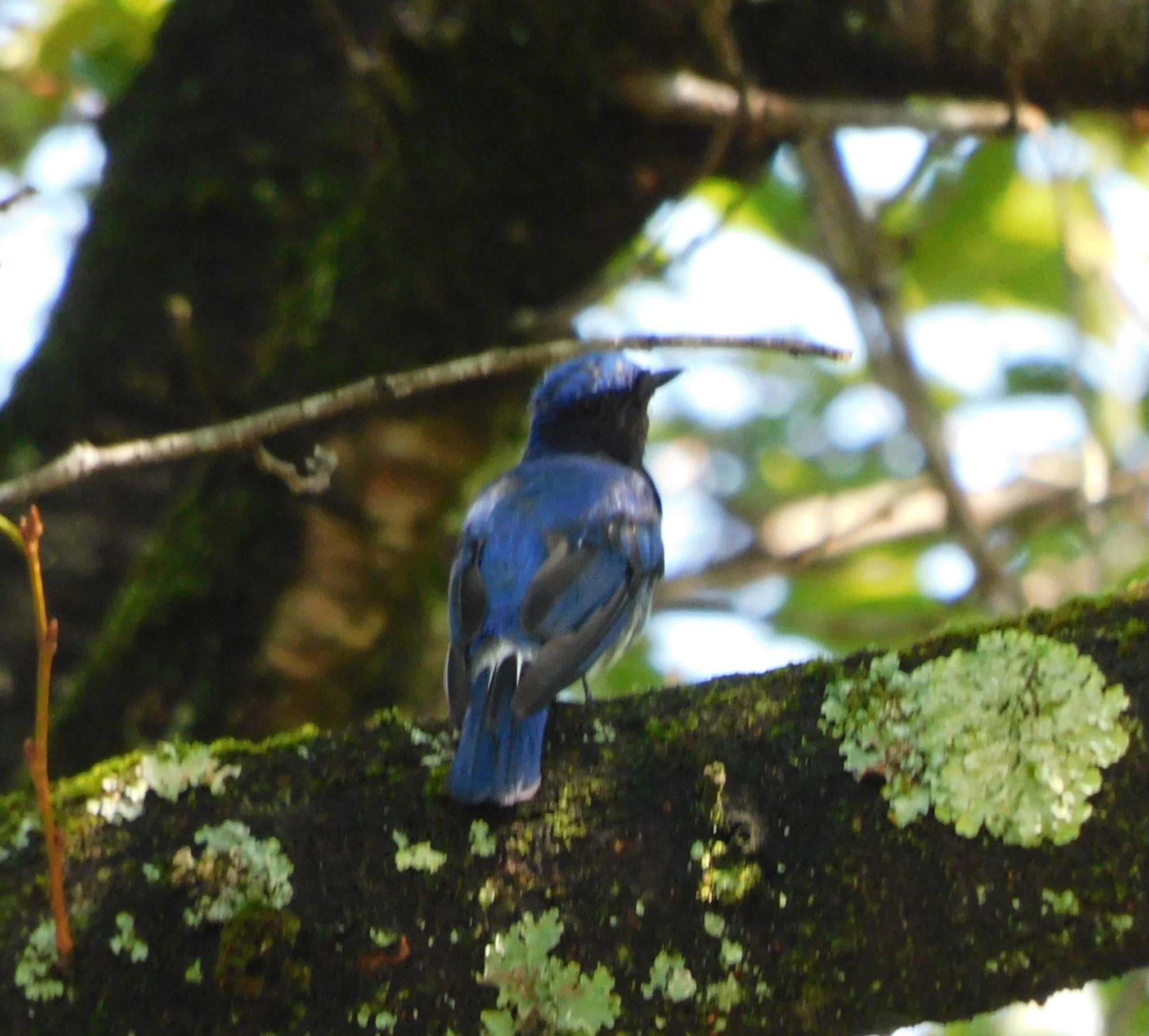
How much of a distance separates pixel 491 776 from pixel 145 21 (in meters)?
4.33

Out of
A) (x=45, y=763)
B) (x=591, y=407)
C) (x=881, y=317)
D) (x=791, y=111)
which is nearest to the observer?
(x=45, y=763)

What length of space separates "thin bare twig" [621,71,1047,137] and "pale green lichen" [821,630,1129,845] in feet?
7.56

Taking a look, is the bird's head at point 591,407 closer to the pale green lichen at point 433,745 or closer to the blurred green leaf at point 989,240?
the blurred green leaf at point 989,240

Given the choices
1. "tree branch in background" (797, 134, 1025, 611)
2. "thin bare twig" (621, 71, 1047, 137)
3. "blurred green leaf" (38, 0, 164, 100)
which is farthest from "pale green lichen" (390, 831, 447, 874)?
"blurred green leaf" (38, 0, 164, 100)

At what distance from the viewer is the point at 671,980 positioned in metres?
2.04

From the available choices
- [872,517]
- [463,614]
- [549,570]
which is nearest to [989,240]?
[872,517]

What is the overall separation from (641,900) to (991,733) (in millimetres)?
582

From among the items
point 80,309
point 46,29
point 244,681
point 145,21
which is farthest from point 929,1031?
point 46,29

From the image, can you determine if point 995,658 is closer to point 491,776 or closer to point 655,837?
point 655,837

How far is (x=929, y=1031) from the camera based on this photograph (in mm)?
4402

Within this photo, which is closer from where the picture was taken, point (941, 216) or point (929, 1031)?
point (929, 1031)

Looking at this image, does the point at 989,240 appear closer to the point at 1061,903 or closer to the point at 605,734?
the point at 605,734

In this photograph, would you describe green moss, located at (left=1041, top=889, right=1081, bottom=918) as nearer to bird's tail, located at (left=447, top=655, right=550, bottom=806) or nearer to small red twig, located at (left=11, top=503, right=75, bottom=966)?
bird's tail, located at (left=447, top=655, right=550, bottom=806)

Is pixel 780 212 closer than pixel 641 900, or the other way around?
pixel 641 900
